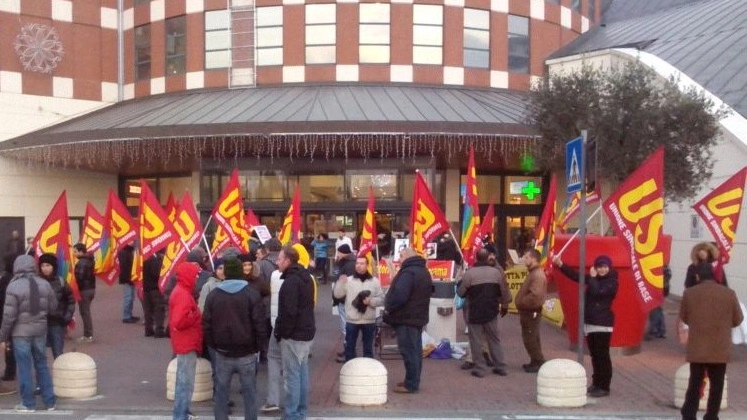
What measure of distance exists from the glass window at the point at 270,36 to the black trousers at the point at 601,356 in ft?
59.8

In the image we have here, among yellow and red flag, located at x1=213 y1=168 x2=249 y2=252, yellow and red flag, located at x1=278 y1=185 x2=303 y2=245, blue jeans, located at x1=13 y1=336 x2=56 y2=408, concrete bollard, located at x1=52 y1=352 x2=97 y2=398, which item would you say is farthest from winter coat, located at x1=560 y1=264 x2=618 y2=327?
yellow and red flag, located at x1=278 y1=185 x2=303 y2=245

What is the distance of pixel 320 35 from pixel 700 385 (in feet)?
64.1

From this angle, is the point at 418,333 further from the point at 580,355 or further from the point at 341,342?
the point at 341,342

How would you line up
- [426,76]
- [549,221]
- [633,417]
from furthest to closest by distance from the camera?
[426,76] → [549,221] → [633,417]

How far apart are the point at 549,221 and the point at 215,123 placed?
1224cm

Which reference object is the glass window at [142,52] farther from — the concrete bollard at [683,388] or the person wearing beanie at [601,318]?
the concrete bollard at [683,388]

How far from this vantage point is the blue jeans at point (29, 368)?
8578 millimetres

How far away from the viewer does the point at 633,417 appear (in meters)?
8.49

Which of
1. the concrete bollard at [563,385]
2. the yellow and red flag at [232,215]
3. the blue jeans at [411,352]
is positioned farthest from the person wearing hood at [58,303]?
the concrete bollard at [563,385]

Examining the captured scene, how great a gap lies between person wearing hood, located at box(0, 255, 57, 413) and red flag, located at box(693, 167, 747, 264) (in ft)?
27.8

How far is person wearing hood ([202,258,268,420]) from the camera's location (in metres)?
7.45

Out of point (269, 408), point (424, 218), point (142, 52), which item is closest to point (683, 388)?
point (269, 408)

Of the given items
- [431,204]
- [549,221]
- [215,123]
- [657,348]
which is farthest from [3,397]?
[215,123]

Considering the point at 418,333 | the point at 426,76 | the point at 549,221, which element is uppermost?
the point at 426,76
